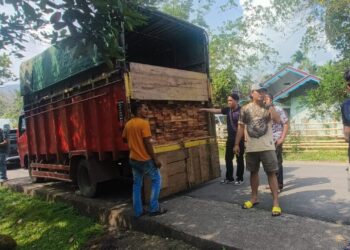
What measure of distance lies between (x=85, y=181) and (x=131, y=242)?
101 inches

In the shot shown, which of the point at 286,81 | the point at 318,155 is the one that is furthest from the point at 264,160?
the point at 286,81

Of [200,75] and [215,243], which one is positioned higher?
[200,75]

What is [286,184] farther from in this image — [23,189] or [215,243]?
[23,189]

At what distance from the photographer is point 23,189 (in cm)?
856

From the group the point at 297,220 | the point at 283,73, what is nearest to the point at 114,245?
the point at 297,220

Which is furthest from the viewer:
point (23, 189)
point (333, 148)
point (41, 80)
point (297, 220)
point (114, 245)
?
point (333, 148)

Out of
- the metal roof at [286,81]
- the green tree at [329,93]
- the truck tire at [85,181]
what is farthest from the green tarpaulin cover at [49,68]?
the metal roof at [286,81]

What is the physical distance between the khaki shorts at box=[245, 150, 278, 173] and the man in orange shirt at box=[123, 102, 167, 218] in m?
1.33

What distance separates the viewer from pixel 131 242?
→ 4.53m

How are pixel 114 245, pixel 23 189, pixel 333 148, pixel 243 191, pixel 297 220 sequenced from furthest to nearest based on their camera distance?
pixel 333 148 < pixel 23 189 < pixel 243 191 < pixel 114 245 < pixel 297 220

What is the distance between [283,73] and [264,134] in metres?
19.7

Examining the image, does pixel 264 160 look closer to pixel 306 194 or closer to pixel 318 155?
pixel 306 194

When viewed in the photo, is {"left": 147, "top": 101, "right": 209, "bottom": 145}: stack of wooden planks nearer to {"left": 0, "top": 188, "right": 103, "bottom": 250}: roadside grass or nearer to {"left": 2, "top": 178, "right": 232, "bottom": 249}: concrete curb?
{"left": 2, "top": 178, "right": 232, "bottom": 249}: concrete curb

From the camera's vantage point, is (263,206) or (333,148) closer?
(263,206)
